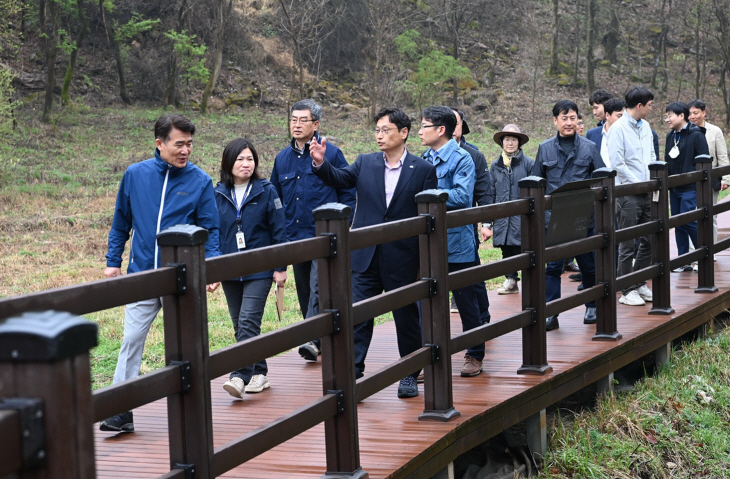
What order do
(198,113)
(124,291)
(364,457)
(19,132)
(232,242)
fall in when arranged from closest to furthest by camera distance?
1. (124,291)
2. (364,457)
3. (232,242)
4. (19,132)
5. (198,113)

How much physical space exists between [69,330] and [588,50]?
40.8m

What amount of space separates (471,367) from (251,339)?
2639mm

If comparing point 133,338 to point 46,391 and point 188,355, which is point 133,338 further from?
point 46,391

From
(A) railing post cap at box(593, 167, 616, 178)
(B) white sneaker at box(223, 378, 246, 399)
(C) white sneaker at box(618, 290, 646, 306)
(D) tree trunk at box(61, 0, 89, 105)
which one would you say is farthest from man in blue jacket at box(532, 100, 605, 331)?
(D) tree trunk at box(61, 0, 89, 105)

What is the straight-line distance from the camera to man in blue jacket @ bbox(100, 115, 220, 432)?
193 inches

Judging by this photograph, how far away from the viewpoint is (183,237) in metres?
3.12

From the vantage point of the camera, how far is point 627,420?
19.6 feet

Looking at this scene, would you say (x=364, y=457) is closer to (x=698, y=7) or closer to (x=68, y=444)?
(x=68, y=444)

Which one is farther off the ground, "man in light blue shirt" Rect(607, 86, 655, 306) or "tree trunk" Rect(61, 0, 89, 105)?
"tree trunk" Rect(61, 0, 89, 105)

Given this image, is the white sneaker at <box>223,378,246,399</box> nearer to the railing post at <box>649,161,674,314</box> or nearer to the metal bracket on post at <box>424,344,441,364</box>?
the metal bracket on post at <box>424,344,441,364</box>

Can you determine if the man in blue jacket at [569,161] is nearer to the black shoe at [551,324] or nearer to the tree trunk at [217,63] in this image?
the black shoe at [551,324]

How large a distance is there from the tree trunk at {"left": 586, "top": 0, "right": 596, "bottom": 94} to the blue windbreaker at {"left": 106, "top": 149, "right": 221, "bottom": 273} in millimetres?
36553

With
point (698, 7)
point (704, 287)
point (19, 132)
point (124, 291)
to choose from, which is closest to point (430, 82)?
point (698, 7)

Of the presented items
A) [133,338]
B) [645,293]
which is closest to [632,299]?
[645,293]
